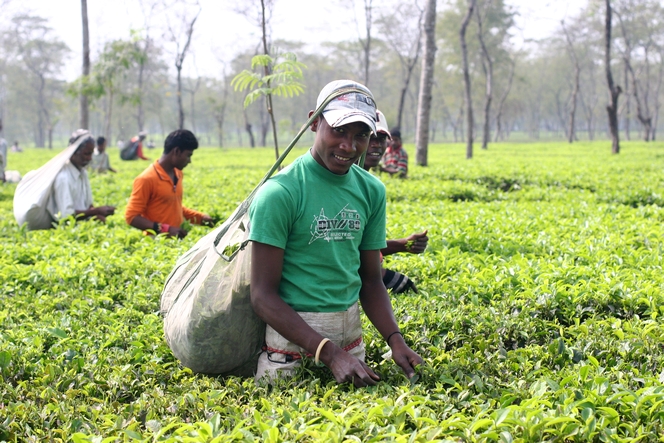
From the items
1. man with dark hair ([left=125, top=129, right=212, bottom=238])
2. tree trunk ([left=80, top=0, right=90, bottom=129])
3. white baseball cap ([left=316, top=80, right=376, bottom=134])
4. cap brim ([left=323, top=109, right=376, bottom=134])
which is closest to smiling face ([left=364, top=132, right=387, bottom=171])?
man with dark hair ([left=125, top=129, right=212, bottom=238])

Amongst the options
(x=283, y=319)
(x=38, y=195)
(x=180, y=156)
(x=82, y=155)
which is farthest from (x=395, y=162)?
(x=283, y=319)

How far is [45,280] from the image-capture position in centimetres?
455

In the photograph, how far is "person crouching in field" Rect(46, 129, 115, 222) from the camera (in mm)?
6648

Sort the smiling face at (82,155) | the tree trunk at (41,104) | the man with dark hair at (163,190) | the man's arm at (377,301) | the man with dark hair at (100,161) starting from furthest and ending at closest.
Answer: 1. the tree trunk at (41,104)
2. the man with dark hair at (100,161)
3. the smiling face at (82,155)
4. the man with dark hair at (163,190)
5. the man's arm at (377,301)

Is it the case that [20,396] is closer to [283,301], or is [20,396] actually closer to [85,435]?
[85,435]

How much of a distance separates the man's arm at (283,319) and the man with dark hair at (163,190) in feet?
11.4

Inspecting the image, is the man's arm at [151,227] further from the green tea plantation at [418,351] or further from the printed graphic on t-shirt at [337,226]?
the printed graphic on t-shirt at [337,226]

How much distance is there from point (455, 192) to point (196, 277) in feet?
23.4

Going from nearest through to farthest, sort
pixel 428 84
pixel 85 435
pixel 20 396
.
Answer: pixel 85 435, pixel 20 396, pixel 428 84

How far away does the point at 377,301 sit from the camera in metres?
2.86

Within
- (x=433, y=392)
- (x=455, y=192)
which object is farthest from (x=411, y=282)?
(x=455, y=192)

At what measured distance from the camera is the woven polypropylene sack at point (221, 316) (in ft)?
8.77

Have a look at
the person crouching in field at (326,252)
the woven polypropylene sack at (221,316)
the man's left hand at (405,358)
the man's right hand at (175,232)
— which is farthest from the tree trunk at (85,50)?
the man's left hand at (405,358)

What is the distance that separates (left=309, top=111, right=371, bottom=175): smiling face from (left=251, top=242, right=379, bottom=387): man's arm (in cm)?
42
